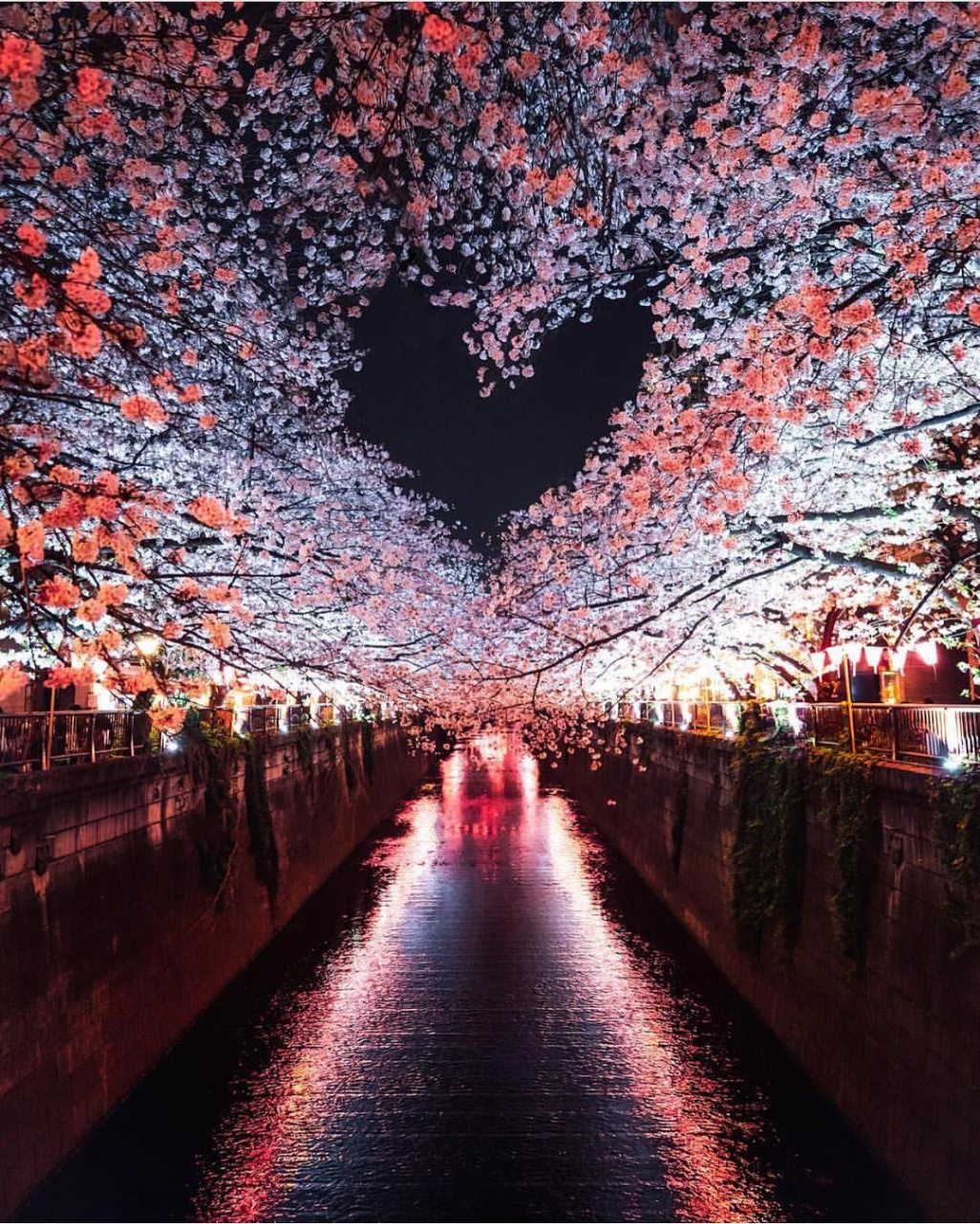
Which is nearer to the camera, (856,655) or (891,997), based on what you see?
(891,997)

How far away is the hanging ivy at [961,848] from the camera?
7297mm

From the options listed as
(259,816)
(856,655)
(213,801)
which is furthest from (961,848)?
(259,816)

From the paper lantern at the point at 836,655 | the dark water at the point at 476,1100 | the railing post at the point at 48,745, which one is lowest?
the dark water at the point at 476,1100

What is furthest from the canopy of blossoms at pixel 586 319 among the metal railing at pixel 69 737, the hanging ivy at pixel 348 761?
the hanging ivy at pixel 348 761

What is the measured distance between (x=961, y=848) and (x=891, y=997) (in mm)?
2523

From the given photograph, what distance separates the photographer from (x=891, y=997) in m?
9.08

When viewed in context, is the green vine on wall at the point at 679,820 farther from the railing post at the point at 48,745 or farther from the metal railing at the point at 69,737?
the railing post at the point at 48,745

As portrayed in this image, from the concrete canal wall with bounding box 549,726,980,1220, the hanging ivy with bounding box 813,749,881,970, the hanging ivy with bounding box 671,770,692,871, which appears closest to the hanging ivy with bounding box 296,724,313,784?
the hanging ivy with bounding box 671,770,692,871

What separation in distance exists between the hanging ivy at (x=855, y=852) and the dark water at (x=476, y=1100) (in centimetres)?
227

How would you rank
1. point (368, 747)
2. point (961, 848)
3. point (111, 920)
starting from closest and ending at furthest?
point (961, 848), point (111, 920), point (368, 747)

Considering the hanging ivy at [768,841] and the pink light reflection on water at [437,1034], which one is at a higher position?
the hanging ivy at [768,841]

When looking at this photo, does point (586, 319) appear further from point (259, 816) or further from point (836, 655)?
point (259, 816)

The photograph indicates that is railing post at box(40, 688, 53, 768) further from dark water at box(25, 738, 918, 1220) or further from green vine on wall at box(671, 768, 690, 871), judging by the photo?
green vine on wall at box(671, 768, 690, 871)

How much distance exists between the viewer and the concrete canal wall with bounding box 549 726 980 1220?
7.64 m
